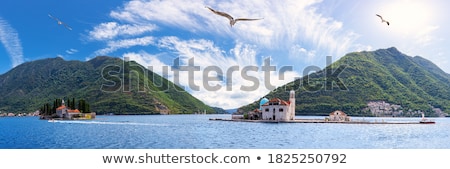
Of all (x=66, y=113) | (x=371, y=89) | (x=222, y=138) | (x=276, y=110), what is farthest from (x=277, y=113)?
(x=371, y=89)

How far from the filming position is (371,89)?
13975 cm

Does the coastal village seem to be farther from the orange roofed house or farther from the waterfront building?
the orange roofed house

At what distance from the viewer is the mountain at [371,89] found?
431 ft

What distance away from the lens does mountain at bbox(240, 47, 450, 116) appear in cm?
13138

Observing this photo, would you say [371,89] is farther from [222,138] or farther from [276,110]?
[222,138]

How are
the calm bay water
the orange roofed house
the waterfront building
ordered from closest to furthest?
the calm bay water, the waterfront building, the orange roofed house

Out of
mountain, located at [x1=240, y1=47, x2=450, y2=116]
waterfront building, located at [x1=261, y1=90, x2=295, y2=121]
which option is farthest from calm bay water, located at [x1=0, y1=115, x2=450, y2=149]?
mountain, located at [x1=240, y1=47, x2=450, y2=116]

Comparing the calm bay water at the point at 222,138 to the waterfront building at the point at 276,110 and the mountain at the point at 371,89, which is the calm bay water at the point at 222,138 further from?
the mountain at the point at 371,89

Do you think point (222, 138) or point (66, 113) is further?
point (66, 113)

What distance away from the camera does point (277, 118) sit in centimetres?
7350

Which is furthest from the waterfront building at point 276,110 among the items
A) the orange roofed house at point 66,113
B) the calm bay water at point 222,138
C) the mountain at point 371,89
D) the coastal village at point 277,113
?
the mountain at point 371,89

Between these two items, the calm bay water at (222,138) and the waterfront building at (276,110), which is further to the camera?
the waterfront building at (276,110)

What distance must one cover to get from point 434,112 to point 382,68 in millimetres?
28534

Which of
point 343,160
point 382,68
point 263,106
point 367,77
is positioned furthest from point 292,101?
point 382,68
